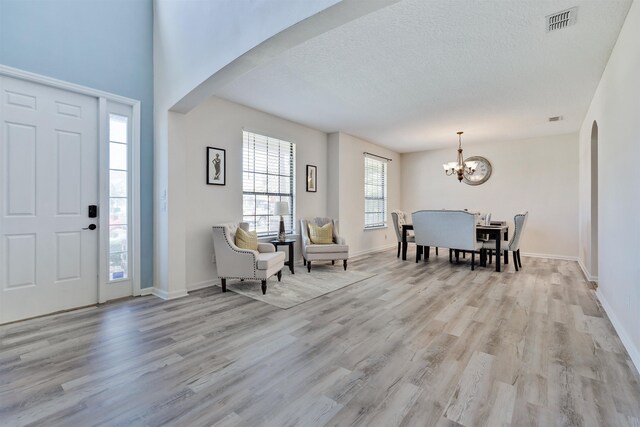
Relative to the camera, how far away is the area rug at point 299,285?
3.44m

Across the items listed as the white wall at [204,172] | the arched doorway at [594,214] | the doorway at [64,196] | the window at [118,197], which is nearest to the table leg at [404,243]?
the arched doorway at [594,214]

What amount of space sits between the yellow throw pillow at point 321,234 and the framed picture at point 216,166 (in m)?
1.78

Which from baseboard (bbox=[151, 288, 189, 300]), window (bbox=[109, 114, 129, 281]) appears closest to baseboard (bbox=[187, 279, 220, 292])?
baseboard (bbox=[151, 288, 189, 300])

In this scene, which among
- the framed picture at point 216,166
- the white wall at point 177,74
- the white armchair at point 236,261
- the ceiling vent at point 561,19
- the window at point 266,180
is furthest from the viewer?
the window at point 266,180

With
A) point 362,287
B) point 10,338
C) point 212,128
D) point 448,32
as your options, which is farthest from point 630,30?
point 10,338

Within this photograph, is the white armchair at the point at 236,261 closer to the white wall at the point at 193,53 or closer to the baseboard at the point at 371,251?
the white wall at the point at 193,53

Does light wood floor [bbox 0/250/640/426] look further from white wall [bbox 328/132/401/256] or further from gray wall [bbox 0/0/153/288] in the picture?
white wall [bbox 328/132/401/256]

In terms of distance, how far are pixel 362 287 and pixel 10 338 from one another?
3.46 m

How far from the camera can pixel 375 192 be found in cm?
743

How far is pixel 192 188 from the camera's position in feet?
12.7

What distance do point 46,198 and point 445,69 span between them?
4.33 meters

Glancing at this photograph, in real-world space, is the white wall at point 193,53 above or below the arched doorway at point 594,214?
above

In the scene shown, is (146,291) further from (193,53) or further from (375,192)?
(375,192)

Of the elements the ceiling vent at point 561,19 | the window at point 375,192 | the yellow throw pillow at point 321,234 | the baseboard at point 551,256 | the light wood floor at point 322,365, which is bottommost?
the light wood floor at point 322,365
